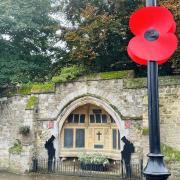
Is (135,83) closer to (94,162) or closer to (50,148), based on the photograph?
(94,162)

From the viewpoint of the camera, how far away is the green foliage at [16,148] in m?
14.8

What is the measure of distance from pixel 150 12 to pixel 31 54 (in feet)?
50.4

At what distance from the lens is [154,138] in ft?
8.34

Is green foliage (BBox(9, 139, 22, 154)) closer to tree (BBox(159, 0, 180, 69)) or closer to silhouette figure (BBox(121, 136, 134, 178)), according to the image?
silhouette figure (BBox(121, 136, 134, 178))

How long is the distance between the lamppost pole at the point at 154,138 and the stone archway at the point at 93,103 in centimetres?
1098

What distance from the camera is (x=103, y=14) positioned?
14.6m

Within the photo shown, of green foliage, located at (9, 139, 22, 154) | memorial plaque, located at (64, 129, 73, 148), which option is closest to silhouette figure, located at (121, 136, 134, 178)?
memorial plaque, located at (64, 129, 73, 148)

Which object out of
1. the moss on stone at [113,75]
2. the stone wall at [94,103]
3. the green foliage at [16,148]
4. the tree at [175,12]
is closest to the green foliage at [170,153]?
the stone wall at [94,103]

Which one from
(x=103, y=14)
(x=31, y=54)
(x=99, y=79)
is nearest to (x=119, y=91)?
(x=99, y=79)

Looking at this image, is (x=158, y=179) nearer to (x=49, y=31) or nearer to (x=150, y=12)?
(x=150, y=12)

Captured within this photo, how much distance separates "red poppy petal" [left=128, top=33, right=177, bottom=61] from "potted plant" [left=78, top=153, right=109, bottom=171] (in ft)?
38.0

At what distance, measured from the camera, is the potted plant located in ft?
45.6

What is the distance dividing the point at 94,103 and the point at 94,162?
2.55m

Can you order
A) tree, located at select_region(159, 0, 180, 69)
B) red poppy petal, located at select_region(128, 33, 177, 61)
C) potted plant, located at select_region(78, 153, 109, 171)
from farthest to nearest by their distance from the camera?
potted plant, located at select_region(78, 153, 109, 171)
tree, located at select_region(159, 0, 180, 69)
red poppy petal, located at select_region(128, 33, 177, 61)
